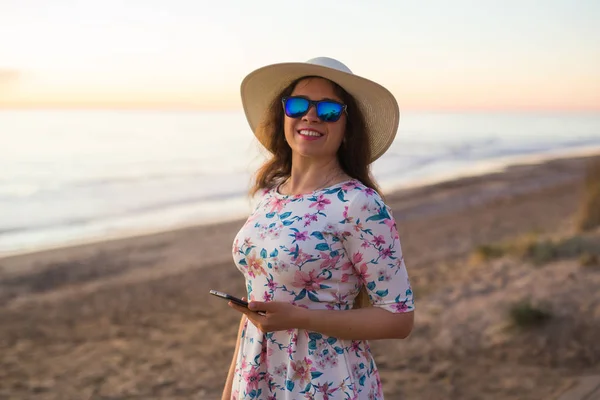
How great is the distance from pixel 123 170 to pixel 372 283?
82.2ft

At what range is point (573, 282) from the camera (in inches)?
232

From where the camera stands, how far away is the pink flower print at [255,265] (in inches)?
83.1

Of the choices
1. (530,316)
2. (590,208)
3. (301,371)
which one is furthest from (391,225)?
(590,208)

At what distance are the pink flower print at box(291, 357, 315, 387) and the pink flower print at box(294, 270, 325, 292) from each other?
22cm

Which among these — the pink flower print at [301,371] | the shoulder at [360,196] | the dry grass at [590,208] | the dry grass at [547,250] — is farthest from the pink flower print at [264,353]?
the dry grass at [590,208]

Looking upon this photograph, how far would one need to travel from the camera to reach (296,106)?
2.24 meters

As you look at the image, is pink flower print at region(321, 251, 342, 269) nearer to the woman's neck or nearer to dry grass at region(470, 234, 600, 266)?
the woman's neck

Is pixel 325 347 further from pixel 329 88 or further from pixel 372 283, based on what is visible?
pixel 329 88

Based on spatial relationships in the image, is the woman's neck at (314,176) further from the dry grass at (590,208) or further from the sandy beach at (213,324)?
the dry grass at (590,208)

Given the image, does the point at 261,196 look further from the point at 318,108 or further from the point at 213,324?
the point at 213,324

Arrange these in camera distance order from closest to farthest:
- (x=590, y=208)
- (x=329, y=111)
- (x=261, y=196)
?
(x=329, y=111) < (x=261, y=196) < (x=590, y=208)

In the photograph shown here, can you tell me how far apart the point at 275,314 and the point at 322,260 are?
0.21 metres

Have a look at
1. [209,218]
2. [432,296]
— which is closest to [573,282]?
[432,296]

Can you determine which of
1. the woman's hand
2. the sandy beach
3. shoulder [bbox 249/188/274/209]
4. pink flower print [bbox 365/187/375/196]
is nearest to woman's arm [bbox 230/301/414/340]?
the woman's hand
